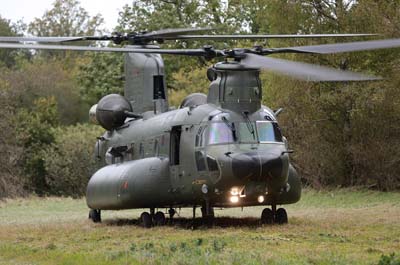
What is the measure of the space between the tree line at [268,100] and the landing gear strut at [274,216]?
14.8 ft

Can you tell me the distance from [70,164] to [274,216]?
25293 millimetres

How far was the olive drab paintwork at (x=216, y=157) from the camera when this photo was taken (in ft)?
62.4

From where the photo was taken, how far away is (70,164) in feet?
147

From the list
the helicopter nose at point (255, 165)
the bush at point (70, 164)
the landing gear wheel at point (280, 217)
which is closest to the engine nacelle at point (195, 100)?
the landing gear wheel at point (280, 217)

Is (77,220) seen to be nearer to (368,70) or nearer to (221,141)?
(221,141)

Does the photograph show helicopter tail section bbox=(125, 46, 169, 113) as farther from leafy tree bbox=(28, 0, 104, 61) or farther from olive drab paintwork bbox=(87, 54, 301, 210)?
leafy tree bbox=(28, 0, 104, 61)

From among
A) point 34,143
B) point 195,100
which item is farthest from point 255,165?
point 34,143

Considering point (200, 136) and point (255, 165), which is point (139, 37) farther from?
point (255, 165)

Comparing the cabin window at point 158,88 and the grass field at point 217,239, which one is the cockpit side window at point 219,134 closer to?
the grass field at point 217,239

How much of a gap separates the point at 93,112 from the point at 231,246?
31.4 feet

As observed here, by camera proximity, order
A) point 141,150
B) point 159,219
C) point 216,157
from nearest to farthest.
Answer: point 216,157, point 159,219, point 141,150

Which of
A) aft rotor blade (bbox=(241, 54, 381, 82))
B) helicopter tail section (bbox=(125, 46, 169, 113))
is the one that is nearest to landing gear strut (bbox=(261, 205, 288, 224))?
helicopter tail section (bbox=(125, 46, 169, 113))

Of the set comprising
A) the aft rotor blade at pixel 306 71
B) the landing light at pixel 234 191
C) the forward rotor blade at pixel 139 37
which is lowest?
the landing light at pixel 234 191

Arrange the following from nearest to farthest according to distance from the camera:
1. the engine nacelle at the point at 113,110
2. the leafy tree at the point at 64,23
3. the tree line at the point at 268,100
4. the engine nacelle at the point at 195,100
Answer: the engine nacelle at the point at 195,100
the engine nacelle at the point at 113,110
the tree line at the point at 268,100
the leafy tree at the point at 64,23
